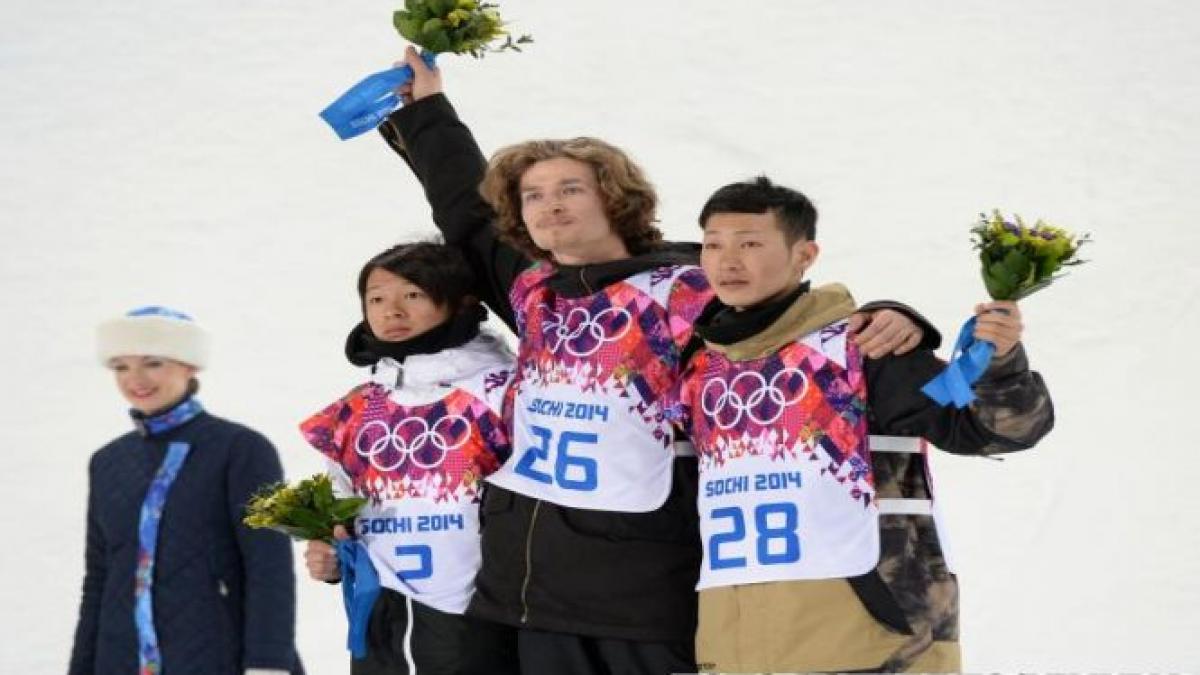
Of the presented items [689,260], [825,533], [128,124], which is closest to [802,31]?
[128,124]

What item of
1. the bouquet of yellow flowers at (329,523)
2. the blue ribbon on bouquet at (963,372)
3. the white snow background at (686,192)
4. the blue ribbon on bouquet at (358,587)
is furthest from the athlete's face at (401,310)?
the white snow background at (686,192)

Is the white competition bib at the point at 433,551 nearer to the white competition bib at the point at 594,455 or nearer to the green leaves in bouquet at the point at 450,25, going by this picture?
the white competition bib at the point at 594,455

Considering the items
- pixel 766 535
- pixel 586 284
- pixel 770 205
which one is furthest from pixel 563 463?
pixel 770 205

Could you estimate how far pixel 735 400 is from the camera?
2.96 m

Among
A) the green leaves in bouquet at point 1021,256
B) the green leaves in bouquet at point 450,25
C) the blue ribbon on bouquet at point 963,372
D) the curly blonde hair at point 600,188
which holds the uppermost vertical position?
the green leaves in bouquet at point 450,25

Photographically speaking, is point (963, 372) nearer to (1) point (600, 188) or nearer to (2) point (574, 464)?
(2) point (574, 464)

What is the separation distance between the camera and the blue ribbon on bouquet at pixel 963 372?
8.73 feet

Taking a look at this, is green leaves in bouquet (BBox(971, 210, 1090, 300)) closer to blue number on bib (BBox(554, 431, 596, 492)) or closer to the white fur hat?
blue number on bib (BBox(554, 431, 596, 492))

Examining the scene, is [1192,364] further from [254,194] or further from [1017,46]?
[254,194]

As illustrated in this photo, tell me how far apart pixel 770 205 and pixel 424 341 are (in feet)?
2.62

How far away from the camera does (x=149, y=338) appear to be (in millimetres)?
3742

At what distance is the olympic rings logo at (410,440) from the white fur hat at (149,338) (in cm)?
56

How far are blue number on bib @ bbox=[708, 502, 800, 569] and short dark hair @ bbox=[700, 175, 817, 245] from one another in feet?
1.53

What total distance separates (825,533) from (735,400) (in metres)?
0.27
